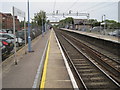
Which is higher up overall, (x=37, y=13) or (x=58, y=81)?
(x=37, y=13)

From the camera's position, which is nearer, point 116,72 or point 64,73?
point 64,73

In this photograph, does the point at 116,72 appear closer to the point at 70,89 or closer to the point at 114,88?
the point at 114,88

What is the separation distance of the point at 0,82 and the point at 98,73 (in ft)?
15.1

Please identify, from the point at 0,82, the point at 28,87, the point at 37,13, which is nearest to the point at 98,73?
the point at 28,87

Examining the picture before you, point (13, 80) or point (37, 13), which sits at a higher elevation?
point (37, 13)

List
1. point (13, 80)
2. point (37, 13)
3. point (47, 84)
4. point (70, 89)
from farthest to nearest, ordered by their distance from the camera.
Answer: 1. point (37, 13)
2. point (13, 80)
3. point (47, 84)
4. point (70, 89)

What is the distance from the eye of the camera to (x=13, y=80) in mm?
6996

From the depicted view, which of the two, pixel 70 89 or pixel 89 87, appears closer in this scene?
pixel 70 89

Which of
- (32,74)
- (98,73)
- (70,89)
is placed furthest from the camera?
(98,73)

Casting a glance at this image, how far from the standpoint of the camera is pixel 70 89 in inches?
237

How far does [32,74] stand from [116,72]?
13.9 ft

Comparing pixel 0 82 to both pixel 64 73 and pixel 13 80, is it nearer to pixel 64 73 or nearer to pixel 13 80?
pixel 13 80

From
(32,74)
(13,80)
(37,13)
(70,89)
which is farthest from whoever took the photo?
(37,13)

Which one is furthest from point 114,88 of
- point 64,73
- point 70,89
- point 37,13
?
point 37,13
